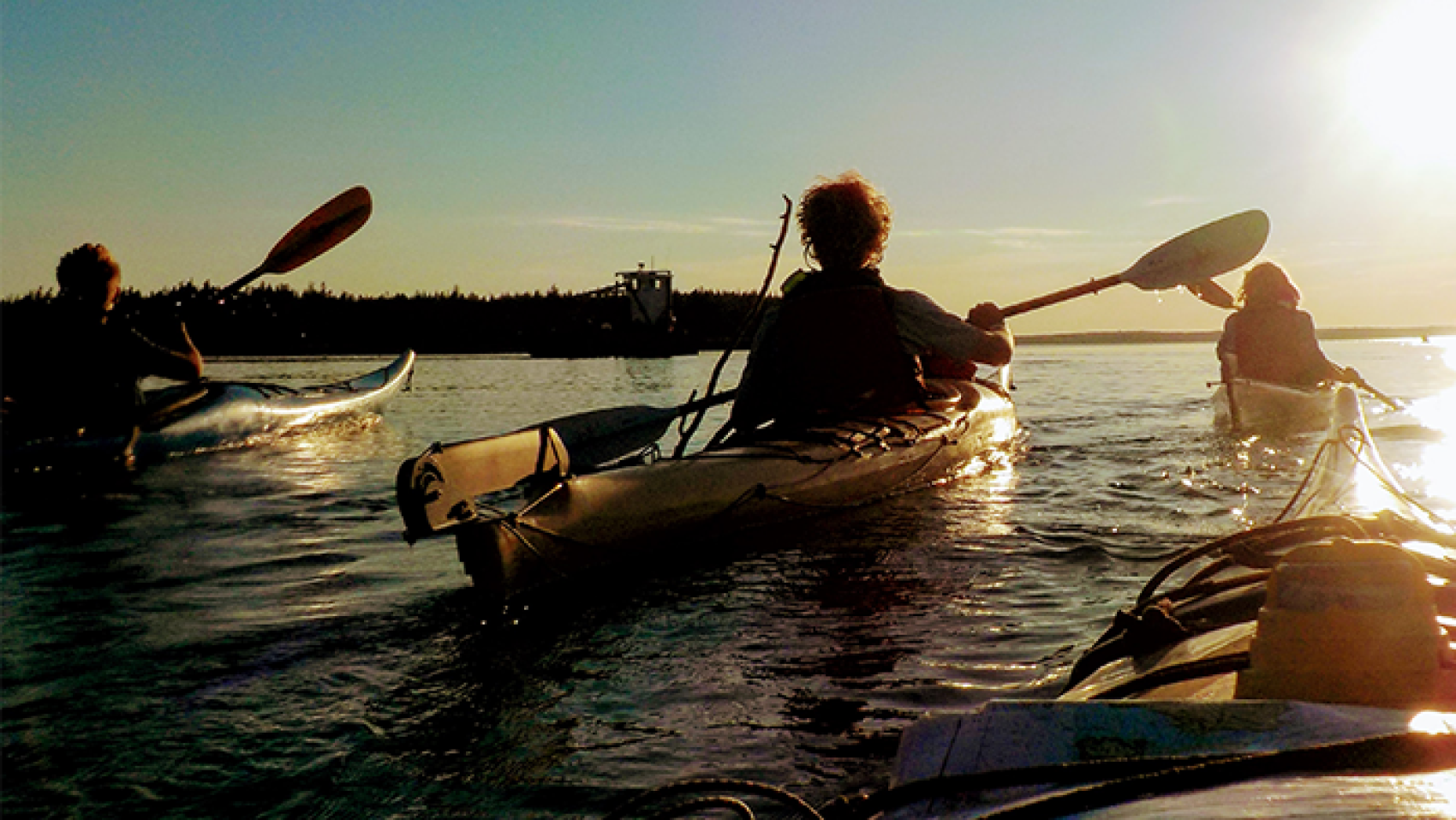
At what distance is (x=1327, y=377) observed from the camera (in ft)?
38.2

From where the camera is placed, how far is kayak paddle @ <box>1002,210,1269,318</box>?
8297mm

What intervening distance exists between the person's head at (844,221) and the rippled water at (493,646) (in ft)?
5.16

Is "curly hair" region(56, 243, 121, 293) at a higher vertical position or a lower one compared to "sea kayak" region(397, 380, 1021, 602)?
higher

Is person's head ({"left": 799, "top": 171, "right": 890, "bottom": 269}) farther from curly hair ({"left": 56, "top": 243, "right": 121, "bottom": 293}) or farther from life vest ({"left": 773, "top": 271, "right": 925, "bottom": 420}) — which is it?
curly hair ({"left": 56, "top": 243, "right": 121, "bottom": 293})

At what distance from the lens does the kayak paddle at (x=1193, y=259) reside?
830cm

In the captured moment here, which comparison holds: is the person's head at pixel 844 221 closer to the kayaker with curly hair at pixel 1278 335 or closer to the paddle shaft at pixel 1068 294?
the paddle shaft at pixel 1068 294

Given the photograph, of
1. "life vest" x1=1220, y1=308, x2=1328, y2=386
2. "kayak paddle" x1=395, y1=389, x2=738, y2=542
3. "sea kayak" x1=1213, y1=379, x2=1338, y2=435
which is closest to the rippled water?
"kayak paddle" x1=395, y1=389, x2=738, y2=542

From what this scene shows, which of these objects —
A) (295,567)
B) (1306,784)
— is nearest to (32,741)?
(295,567)

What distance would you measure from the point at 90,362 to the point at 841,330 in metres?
6.45

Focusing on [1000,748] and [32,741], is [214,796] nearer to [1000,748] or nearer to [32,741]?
[32,741]

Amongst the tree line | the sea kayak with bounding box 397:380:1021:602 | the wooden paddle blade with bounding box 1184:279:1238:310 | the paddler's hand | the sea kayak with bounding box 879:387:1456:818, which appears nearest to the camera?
the sea kayak with bounding box 879:387:1456:818

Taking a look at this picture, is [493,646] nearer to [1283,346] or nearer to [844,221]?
[844,221]

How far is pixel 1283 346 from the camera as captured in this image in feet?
38.8

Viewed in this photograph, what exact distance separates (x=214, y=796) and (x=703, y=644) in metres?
1.82
